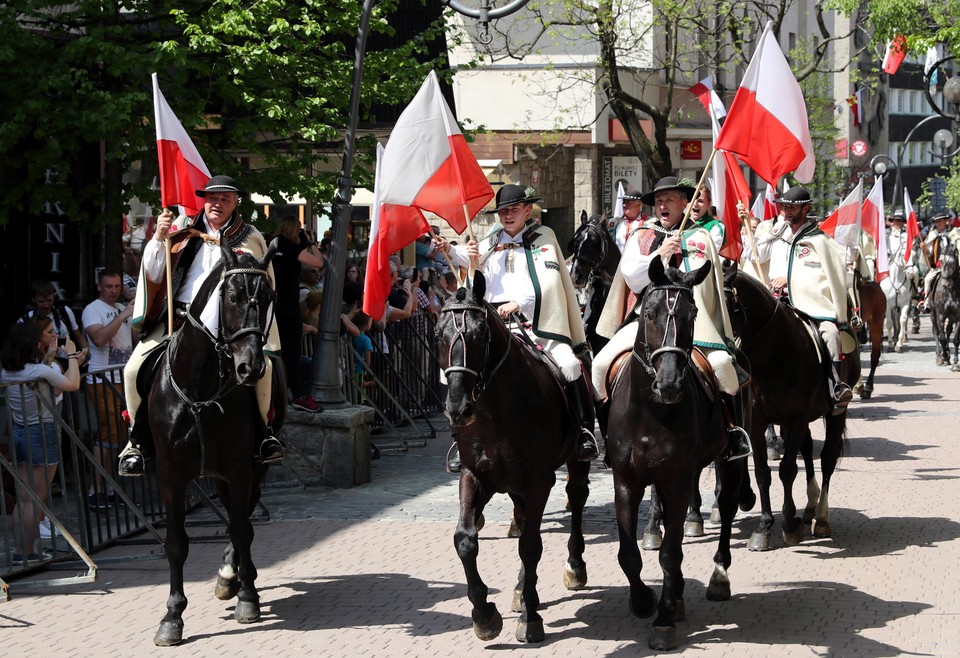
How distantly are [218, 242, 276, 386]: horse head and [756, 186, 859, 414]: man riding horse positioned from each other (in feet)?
17.5

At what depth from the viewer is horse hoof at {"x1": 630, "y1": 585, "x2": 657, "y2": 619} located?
8211 millimetres

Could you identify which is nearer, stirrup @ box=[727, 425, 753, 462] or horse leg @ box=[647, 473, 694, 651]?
horse leg @ box=[647, 473, 694, 651]

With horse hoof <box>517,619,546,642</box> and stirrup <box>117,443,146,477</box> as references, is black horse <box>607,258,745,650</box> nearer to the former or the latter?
horse hoof <box>517,619,546,642</box>

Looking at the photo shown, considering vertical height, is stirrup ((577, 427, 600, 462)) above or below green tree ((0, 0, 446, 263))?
below

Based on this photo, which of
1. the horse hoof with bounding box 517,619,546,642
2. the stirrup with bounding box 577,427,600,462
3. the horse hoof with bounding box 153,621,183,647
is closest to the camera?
the horse hoof with bounding box 517,619,546,642

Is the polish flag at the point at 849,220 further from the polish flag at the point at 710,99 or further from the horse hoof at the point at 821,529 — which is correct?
the horse hoof at the point at 821,529

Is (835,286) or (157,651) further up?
(835,286)

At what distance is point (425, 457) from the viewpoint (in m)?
15.2

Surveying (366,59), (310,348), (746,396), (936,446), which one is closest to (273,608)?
(746,396)

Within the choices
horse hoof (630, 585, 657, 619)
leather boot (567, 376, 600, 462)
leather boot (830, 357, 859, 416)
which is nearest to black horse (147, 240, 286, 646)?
leather boot (567, 376, 600, 462)

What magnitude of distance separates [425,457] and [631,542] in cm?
740

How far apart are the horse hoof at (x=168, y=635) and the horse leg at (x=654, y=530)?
3712 millimetres

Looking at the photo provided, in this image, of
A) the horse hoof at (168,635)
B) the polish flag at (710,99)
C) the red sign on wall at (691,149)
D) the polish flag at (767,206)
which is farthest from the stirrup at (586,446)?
the red sign on wall at (691,149)

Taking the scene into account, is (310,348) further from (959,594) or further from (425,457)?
(959,594)
